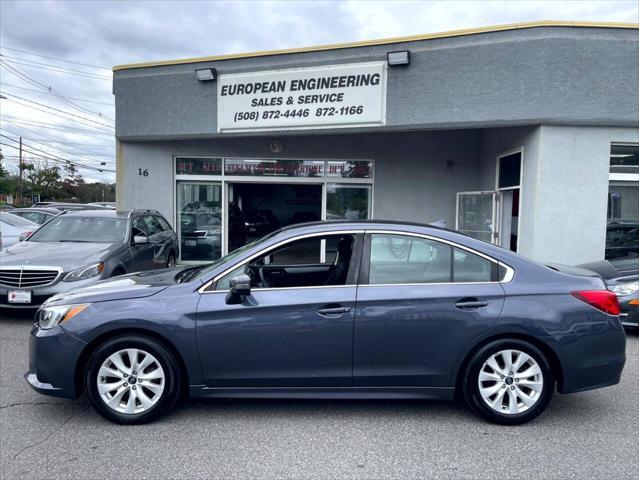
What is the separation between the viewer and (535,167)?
8312mm

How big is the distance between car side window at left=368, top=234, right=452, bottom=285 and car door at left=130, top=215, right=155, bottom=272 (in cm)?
516

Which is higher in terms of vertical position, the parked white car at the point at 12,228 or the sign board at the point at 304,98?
the sign board at the point at 304,98

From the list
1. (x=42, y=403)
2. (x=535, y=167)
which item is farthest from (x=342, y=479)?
(x=535, y=167)

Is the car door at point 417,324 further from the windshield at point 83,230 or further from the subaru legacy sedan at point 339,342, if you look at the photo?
the windshield at point 83,230

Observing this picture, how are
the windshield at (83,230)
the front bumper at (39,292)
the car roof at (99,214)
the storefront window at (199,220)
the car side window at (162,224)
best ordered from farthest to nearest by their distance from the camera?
the storefront window at (199,220), the car side window at (162,224), the car roof at (99,214), the windshield at (83,230), the front bumper at (39,292)

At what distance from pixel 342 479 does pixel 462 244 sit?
2004mm

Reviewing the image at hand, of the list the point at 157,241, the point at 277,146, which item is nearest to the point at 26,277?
the point at 157,241

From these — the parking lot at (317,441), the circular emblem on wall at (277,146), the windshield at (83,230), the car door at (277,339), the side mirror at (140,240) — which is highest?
the circular emblem on wall at (277,146)

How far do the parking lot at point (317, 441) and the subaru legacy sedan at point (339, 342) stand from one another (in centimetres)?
23

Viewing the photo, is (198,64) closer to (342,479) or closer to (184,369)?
(184,369)

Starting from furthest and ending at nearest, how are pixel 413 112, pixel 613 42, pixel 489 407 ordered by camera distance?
pixel 413 112 < pixel 613 42 < pixel 489 407

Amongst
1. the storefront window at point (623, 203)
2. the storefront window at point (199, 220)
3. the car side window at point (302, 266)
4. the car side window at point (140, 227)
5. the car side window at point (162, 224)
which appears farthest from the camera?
the storefront window at point (199, 220)

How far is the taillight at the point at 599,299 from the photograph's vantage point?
3.73 metres

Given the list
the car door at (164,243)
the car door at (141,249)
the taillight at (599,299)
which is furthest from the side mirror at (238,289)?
the car door at (164,243)
